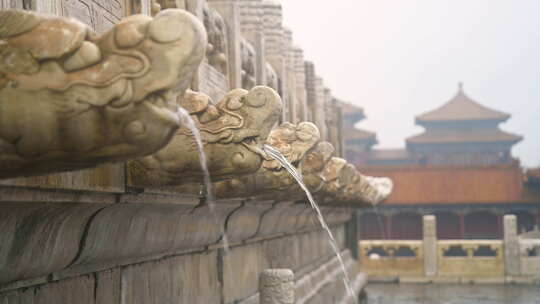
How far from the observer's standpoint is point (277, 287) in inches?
320

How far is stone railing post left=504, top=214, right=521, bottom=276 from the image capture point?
2302 centimetres

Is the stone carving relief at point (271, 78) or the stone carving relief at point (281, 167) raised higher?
the stone carving relief at point (271, 78)

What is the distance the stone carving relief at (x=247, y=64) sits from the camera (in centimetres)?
955

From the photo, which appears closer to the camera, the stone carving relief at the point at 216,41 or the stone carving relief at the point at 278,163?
the stone carving relief at the point at 278,163

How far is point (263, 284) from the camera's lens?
8.26m

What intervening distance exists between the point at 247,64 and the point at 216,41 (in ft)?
4.80

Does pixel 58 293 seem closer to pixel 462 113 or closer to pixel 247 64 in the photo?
pixel 247 64

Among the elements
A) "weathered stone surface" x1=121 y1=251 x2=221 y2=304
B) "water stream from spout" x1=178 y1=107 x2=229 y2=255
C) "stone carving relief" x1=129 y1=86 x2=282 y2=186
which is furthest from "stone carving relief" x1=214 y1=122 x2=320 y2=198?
"stone carving relief" x1=129 y1=86 x2=282 y2=186

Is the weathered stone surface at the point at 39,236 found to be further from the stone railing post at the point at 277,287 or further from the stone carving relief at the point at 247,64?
the stone carving relief at the point at 247,64

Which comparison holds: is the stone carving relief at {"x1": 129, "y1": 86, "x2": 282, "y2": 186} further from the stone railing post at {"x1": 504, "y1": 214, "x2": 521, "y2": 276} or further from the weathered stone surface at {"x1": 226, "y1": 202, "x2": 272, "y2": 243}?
the stone railing post at {"x1": 504, "y1": 214, "x2": 521, "y2": 276}

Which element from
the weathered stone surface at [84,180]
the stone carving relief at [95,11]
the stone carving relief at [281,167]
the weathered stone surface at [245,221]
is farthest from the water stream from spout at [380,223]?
the weathered stone surface at [84,180]

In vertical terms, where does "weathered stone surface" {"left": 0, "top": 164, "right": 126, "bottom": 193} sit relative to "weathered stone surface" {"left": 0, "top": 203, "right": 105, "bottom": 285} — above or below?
above

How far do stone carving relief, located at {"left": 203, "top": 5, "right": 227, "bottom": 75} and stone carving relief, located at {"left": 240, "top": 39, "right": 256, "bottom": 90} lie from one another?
0.87m

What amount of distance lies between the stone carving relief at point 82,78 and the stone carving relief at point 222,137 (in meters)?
1.45
